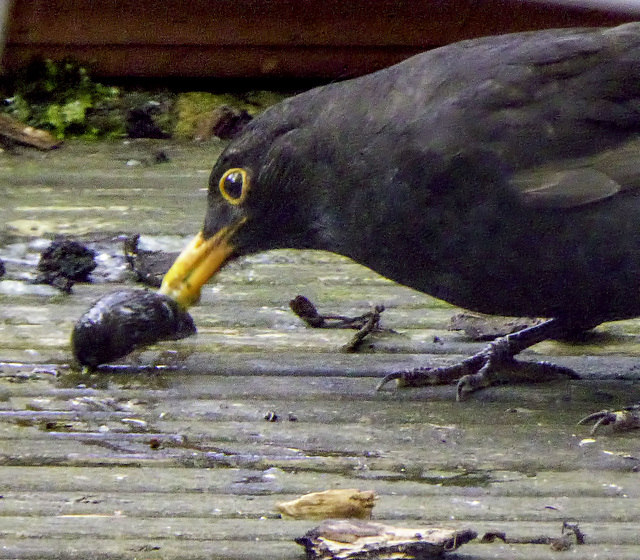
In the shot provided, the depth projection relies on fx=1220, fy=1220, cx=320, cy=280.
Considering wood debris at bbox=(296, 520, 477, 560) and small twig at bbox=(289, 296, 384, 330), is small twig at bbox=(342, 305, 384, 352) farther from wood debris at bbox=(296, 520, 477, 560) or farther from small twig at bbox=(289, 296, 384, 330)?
wood debris at bbox=(296, 520, 477, 560)

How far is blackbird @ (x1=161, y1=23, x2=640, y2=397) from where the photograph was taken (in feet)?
11.3

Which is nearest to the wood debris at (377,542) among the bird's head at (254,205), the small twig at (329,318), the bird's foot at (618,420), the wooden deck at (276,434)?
the wooden deck at (276,434)

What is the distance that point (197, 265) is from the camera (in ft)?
12.7

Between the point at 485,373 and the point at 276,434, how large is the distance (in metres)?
0.78

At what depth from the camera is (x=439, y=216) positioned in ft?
11.3

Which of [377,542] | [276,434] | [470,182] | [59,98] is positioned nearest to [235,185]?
[470,182]

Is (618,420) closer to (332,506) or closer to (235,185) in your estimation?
(332,506)

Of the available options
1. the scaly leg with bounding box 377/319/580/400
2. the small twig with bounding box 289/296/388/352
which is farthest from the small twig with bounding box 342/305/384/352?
the scaly leg with bounding box 377/319/580/400

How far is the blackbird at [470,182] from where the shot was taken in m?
3.43

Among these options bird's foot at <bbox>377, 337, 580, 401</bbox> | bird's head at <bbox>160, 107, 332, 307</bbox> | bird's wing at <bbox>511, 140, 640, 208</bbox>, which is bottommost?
bird's foot at <bbox>377, 337, 580, 401</bbox>

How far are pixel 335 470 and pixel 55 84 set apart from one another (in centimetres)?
459

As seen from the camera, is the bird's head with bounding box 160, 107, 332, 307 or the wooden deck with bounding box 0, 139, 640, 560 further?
the bird's head with bounding box 160, 107, 332, 307

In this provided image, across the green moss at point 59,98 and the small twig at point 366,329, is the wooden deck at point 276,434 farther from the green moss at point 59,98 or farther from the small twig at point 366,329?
the green moss at point 59,98

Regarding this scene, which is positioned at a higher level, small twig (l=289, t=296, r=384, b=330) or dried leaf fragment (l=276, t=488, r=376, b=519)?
dried leaf fragment (l=276, t=488, r=376, b=519)
